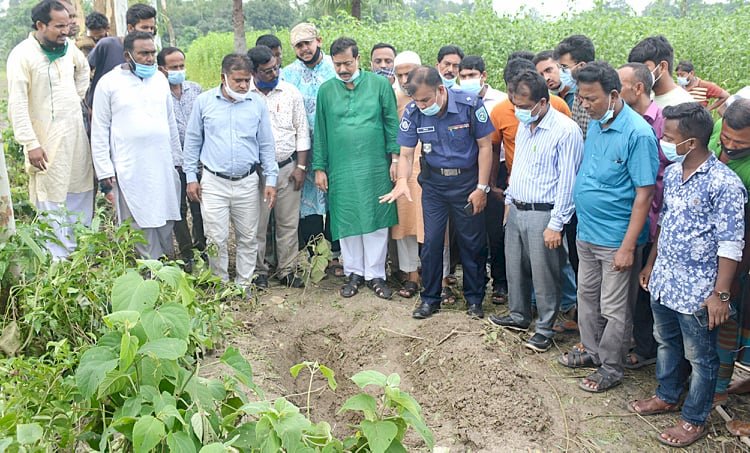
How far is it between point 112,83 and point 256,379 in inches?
92.8

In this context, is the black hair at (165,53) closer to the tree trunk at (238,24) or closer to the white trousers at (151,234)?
the white trousers at (151,234)

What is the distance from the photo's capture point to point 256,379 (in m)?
4.11

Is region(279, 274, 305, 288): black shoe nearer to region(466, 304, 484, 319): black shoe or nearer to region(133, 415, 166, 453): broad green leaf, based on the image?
region(466, 304, 484, 319): black shoe

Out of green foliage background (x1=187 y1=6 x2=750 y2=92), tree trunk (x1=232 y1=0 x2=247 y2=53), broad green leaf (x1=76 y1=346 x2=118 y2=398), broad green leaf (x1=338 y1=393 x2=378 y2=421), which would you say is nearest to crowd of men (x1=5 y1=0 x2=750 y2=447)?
broad green leaf (x1=76 y1=346 x2=118 y2=398)

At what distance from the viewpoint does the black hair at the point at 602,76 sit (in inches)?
140

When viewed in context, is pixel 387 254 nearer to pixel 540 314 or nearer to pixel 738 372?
pixel 540 314

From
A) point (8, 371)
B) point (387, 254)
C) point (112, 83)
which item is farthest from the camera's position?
point (387, 254)

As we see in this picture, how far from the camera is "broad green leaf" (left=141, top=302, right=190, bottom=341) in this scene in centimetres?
208

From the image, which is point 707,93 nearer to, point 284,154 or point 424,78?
point 424,78

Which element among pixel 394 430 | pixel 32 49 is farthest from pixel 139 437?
pixel 32 49

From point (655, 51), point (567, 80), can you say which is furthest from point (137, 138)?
point (655, 51)

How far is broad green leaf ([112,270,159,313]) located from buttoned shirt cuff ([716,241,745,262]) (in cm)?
245

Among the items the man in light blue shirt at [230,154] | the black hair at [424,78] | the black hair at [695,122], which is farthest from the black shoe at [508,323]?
the man in light blue shirt at [230,154]

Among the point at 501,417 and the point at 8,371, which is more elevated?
the point at 8,371
